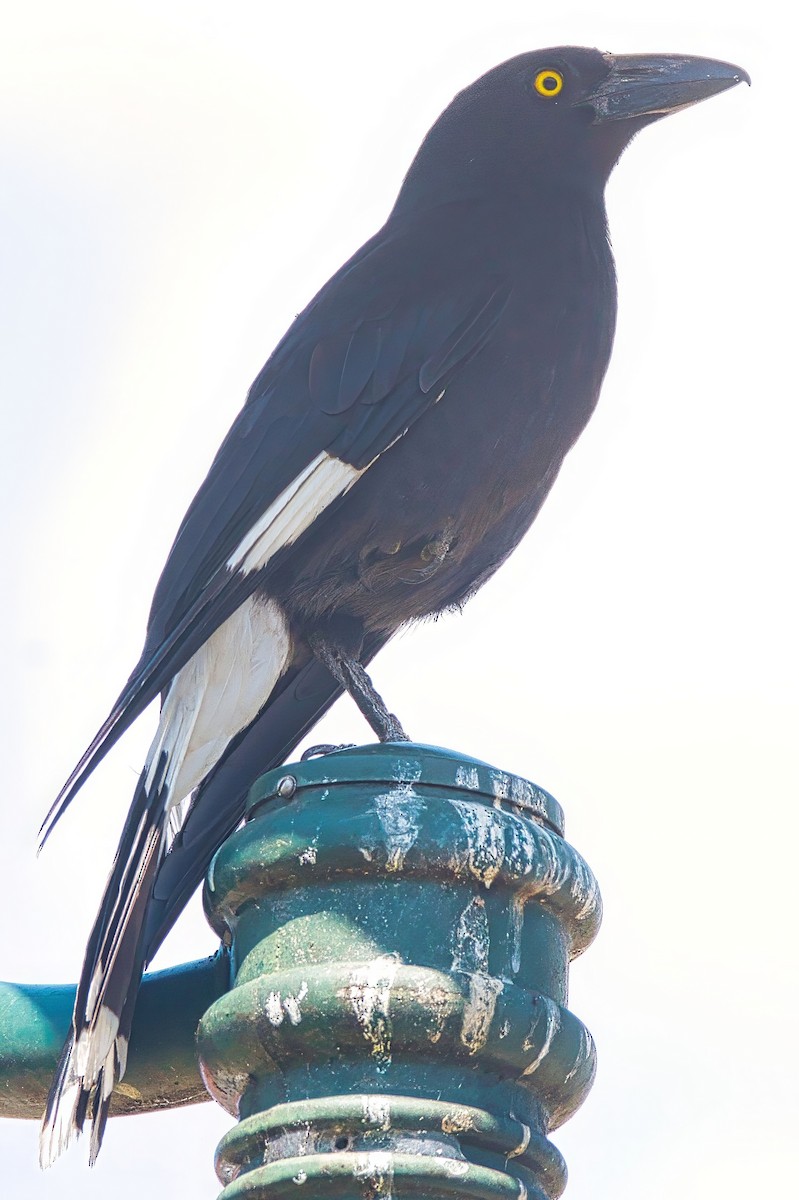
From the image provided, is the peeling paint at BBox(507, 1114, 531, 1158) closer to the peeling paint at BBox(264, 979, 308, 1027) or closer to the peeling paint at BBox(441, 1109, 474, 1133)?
the peeling paint at BBox(441, 1109, 474, 1133)

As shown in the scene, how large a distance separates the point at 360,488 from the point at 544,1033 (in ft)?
5.51

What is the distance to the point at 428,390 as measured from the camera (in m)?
3.53

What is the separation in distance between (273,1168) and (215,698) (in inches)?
69.0

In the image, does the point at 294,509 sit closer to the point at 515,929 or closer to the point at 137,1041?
the point at 137,1041

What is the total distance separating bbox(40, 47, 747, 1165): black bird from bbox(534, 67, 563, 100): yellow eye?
0.56 m

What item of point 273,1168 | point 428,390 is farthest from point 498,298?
point 273,1168

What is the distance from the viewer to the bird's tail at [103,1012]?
2.42 meters

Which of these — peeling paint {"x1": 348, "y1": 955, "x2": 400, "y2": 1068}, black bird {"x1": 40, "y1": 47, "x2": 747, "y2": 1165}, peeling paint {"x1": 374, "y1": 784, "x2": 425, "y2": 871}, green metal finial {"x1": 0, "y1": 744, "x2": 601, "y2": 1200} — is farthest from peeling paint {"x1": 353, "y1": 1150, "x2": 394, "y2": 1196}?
black bird {"x1": 40, "y1": 47, "x2": 747, "y2": 1165}

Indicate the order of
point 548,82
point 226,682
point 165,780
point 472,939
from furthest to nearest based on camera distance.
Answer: point 548,82 < point 226,682 < point 165,780 < point 472,939

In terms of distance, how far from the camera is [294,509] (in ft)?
11.1

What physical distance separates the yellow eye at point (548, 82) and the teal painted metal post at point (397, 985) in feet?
8.96

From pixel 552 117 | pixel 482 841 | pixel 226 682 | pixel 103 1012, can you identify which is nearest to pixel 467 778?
pixel 482 841

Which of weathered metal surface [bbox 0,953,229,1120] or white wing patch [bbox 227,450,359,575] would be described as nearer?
weathered metal surface [bbox 0,953,229,1120]

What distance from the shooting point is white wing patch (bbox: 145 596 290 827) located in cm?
343
